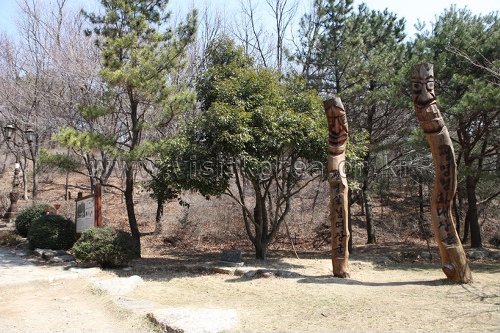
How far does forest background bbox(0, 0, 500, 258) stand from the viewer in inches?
383

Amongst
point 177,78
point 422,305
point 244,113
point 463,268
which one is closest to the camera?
point 422,305

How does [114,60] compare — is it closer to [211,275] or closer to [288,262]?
[211,275]

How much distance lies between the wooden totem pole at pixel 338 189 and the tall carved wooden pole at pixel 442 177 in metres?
1.62

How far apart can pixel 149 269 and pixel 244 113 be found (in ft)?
13.9

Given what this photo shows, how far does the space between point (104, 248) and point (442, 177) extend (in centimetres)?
704

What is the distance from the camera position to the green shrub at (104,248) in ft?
29.9

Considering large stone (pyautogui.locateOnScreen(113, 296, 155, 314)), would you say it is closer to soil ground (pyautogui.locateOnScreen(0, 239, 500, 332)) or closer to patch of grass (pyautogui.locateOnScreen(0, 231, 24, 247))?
soil ground (pyautogui.locateOnScreen(0, 239, 500, 332))

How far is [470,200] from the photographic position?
13.5 meters

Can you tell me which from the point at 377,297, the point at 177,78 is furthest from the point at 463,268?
the point at 177,78

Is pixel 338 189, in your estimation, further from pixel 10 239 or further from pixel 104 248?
pixel 10 239

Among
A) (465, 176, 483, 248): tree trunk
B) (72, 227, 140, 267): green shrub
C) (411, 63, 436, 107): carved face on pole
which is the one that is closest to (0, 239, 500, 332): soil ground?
(72, 227, 140, 267): green shrub

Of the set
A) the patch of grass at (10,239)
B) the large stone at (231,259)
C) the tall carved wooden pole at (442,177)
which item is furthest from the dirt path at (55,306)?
the tall carved wooden pole at (442,177)

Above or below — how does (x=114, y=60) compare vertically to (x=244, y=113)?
above

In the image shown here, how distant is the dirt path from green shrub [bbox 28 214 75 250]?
7.29 ft
